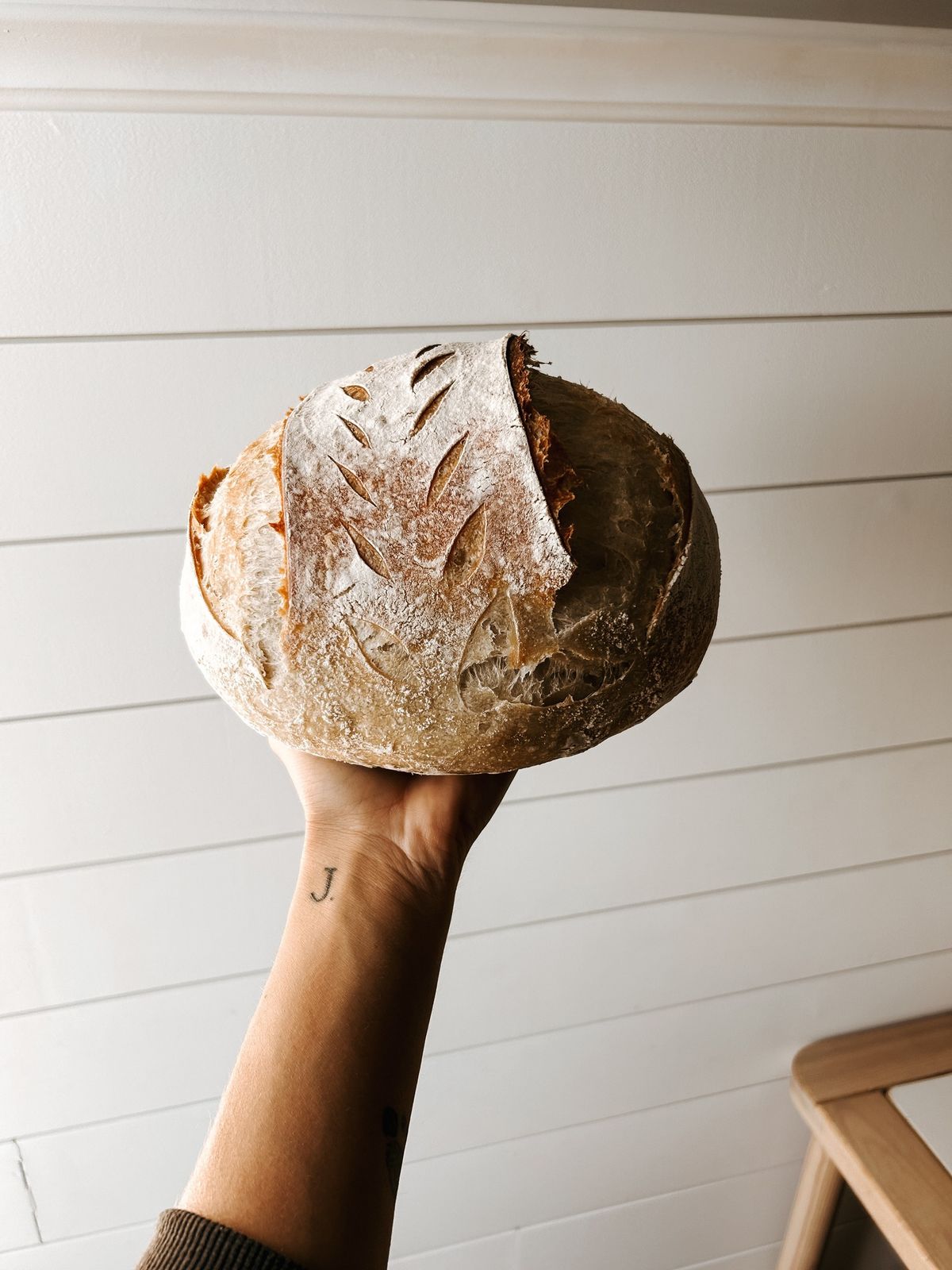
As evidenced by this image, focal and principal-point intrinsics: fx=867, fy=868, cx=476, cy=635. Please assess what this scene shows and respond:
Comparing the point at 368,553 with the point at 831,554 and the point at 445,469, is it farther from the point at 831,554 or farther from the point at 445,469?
the point at 831,554

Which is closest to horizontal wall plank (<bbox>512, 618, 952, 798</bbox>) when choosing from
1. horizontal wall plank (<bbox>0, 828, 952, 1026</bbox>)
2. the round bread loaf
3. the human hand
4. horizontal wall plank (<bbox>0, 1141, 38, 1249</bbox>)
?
horizontal wall plank (<bbox>0, 828, 952, 1026</bbox>)

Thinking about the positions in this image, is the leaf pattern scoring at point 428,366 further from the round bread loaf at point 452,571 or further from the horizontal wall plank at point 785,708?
the horizontal wall plank at point 785,708

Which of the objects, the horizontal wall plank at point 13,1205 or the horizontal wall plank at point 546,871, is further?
the horizontal wall plank at point 13,1205

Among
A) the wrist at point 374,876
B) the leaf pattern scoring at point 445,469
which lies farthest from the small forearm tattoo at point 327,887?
the leaf pattern scoring at point 445,469

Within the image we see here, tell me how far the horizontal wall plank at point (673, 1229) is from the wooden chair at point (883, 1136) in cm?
9

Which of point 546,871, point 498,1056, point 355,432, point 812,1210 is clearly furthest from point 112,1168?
point 355,432

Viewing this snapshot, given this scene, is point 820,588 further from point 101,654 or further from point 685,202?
point 101,654

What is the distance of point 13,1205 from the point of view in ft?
4.46

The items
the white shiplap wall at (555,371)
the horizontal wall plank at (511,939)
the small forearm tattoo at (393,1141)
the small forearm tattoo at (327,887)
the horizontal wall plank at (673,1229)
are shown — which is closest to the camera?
the small forearm tattoo at (393,1141)

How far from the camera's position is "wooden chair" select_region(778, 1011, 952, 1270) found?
1.26 metres

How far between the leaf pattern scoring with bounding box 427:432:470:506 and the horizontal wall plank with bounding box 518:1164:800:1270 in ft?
5.30

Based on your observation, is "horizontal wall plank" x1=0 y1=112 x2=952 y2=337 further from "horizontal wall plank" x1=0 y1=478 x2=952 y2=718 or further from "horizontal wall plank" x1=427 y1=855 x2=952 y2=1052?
"horizontal wall plank" x1=427 y1=855 x2=952 y2=1052

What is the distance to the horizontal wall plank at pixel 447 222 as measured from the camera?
91cm

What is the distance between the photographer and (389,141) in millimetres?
955
